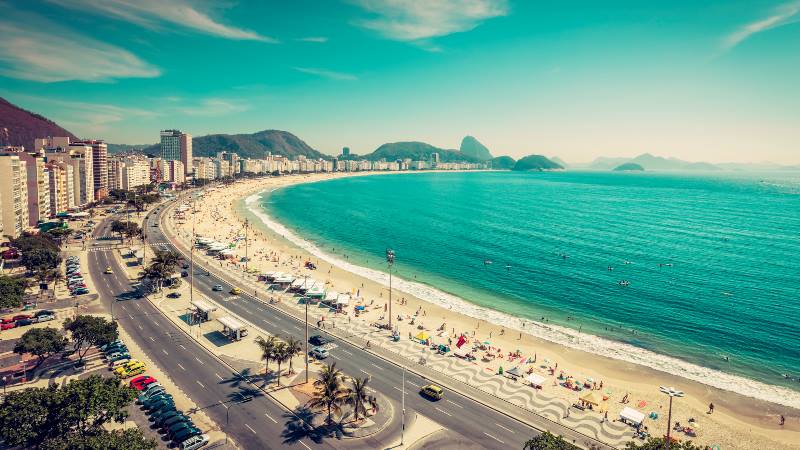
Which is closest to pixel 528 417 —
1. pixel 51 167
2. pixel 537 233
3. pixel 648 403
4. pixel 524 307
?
pixel 648 403

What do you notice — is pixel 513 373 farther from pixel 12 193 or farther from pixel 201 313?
pixel 12 193

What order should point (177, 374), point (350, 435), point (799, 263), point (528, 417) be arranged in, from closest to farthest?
point (350, 435)
point (528, 417)
point (177, 374)
point (799, 263)

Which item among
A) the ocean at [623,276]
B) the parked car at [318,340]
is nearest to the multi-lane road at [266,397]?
the parked car at [318,340]

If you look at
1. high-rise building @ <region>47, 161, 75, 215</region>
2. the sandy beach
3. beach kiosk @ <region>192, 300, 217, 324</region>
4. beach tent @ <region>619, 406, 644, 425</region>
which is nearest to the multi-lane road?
beach kiosk @ <region>192, 300, 217, 324</region>

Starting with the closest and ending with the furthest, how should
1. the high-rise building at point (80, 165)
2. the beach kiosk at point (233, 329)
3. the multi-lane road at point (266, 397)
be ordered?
the multi-lane road at point (266, 397) < the beach kiosk at point (233, 329) < the high-rise building at point (80, 165)

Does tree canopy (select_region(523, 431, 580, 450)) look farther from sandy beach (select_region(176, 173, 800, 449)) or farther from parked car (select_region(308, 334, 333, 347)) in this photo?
parked car (select_region(308, 334, 333, 347))

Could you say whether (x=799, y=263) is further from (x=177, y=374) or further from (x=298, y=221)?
(x=298, y=221)

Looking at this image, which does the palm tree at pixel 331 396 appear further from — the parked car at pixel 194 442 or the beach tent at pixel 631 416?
the beach tent at pixel 631 416
